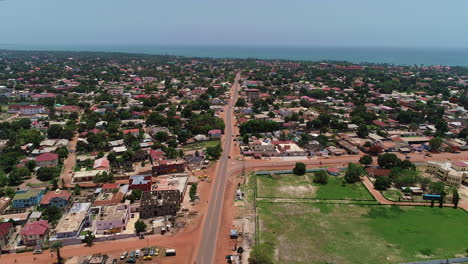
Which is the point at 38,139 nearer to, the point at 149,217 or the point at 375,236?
the point at 149,217

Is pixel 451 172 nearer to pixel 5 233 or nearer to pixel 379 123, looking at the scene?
pixel 379 123

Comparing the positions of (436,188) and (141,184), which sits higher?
(436,188)

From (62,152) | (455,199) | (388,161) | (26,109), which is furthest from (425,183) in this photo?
(26,109)

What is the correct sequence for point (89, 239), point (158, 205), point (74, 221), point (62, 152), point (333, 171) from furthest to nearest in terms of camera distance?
point (62, 152), point (333, 171), point (158, 205), point (74, 221), point (89, 239)

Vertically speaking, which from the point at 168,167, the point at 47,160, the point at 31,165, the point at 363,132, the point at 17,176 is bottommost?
the point at 17,176

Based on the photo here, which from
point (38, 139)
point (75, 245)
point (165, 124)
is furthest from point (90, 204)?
point (165, 124)
